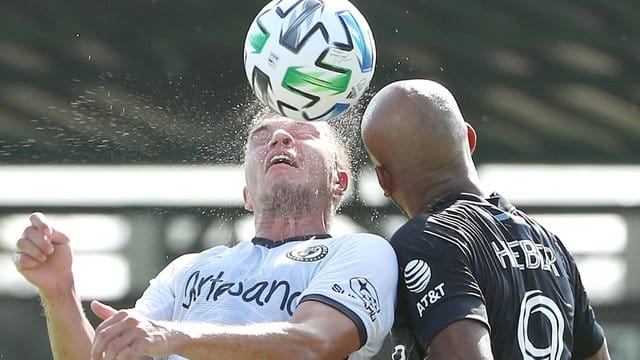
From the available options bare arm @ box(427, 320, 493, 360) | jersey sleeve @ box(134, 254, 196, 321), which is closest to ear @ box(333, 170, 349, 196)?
jersey sleeve @ box(134, 254, 196, 321)

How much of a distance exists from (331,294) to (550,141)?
13.6 feet

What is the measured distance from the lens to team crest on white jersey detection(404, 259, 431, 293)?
11.9 feet

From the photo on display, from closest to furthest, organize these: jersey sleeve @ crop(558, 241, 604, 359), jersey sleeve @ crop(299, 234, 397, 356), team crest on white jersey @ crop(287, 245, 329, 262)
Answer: jersey sleeve @ crop(299, 234, 397, 356)
jersey sleeve @ crop(558, 241, 604, 359)
team crest on white jersey @ crop(287, 245, 329, 262)

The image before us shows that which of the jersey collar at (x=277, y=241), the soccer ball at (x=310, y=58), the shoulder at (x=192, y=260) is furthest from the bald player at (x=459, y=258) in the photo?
the shoulder at (x=192, y=260)

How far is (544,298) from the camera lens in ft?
12.1

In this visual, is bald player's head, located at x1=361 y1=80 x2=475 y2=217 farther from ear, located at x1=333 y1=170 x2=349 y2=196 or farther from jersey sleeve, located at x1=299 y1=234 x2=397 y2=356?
ear, located at x1=333 y1=170 x2=349 y2=196

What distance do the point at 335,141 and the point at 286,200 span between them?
0.41 meters

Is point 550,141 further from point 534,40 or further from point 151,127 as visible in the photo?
point 151,127

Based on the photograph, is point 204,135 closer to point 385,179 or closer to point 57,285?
point 57,285

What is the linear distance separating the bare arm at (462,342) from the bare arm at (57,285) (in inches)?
45.2

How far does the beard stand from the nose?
0.15m

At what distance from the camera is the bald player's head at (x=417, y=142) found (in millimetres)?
3875

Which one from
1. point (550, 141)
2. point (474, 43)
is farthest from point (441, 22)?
point (550, 141)

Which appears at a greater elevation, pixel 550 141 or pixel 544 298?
pixel 544 298
